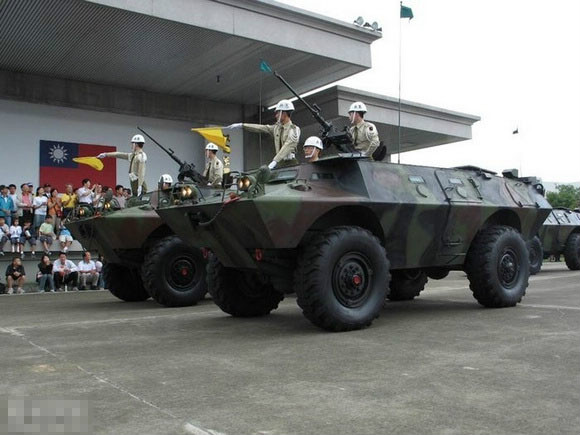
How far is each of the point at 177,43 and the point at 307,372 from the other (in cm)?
1331

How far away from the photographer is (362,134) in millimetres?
7770

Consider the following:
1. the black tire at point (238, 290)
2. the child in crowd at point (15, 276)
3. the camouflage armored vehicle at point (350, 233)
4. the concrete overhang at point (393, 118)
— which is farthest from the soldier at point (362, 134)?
the concrete overhang at point (393, 118)

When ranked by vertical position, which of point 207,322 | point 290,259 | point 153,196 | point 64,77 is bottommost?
point 207,322

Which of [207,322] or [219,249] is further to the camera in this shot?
[207,322]

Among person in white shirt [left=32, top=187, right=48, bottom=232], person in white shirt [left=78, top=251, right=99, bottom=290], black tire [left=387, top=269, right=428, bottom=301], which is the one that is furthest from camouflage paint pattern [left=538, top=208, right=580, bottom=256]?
A: person in white shirt [left=32, top=187, right=48, bottom=232]

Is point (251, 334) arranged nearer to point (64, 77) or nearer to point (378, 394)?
point (378, 394)

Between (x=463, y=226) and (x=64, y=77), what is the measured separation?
14.6 m

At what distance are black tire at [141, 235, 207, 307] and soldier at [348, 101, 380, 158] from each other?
297cm

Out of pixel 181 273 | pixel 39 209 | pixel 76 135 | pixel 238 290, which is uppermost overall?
pixel 76 135

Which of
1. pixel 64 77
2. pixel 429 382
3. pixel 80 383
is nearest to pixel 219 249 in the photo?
pixel 80 383

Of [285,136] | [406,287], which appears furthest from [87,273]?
[285,136]

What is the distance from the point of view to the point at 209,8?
15125 mm

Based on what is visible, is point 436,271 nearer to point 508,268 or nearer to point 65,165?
point 508,268

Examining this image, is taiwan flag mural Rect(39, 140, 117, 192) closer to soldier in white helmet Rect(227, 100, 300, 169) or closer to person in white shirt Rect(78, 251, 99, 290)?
person in white shirt Rect(78, 251, 99, 290)
